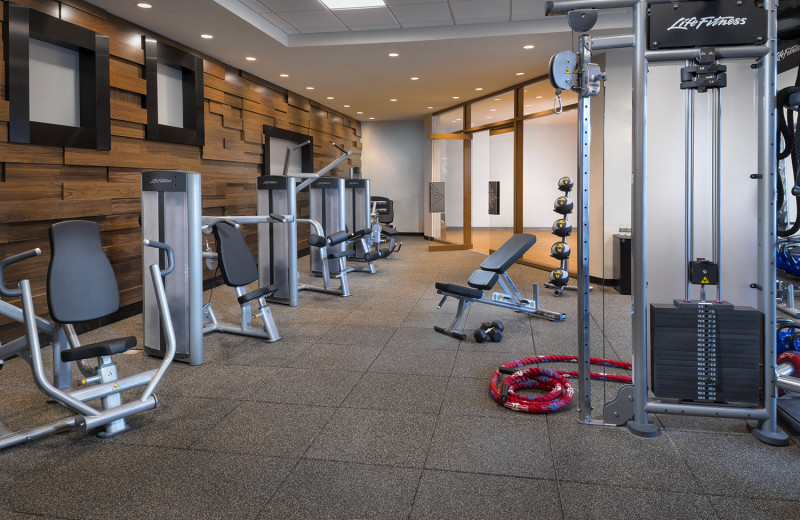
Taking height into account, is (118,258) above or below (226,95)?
below

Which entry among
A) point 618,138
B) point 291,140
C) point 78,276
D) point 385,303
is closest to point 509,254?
point 385,303

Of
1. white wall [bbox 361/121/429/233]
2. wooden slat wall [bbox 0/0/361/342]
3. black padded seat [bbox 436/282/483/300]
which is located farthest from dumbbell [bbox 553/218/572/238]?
white wall [bbox 361/121/429/233]

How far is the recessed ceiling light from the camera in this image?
5.11m

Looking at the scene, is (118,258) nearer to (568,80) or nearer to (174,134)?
(174,134)

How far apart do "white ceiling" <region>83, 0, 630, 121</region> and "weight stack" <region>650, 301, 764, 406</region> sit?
374cm

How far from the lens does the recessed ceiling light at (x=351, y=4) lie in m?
5.11

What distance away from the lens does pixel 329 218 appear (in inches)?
291

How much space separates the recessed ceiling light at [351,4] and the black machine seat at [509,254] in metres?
2.54

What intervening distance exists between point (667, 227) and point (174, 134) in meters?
4.75

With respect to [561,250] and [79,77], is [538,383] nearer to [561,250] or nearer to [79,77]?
[561,250]

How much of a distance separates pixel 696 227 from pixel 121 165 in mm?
4500

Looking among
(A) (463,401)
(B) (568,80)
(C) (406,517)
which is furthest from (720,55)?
(C) (406,517)

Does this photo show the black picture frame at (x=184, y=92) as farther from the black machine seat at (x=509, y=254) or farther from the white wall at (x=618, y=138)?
the white wall at (x=618, y=138)

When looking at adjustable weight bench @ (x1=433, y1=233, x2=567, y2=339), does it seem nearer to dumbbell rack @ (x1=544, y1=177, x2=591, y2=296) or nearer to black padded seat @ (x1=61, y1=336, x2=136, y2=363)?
dumbbell rack @ (x1=544, y1=177, x2=591, y2=296)
